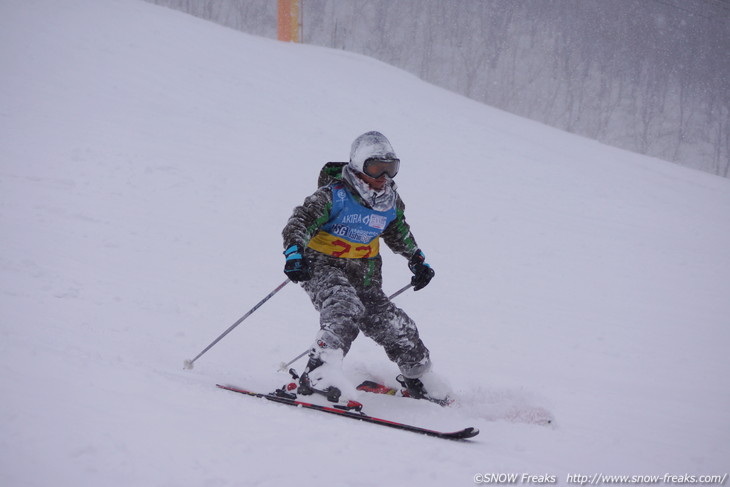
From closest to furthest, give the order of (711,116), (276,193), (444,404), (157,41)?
(444,404), (276,193), (157,41), (711,116)

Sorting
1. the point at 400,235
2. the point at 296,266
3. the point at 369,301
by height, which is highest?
the point at 400,235

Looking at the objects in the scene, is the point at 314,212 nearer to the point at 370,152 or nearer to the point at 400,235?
the point at 370,152

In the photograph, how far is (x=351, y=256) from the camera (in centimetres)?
404

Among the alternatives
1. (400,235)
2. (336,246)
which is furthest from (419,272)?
(336,246)

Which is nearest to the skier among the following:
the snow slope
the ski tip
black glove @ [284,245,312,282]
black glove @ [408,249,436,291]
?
black glove @ [284,245,312,282]

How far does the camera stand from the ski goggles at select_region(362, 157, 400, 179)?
383 cm

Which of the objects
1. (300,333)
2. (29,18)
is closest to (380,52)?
(29,18)

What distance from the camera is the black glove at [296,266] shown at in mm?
3566

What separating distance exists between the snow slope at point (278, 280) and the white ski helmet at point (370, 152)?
1.71m

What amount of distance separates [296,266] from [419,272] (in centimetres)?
123

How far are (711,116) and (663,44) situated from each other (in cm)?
577

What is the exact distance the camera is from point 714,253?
10.3 m

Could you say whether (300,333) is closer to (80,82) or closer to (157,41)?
(80,82)

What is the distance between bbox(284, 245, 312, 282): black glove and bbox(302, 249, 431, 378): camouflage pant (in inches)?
6.4
